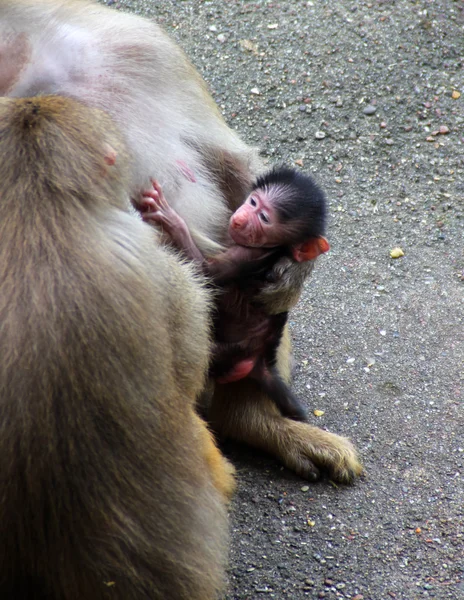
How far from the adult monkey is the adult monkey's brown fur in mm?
583

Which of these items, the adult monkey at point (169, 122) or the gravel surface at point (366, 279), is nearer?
the adult monkey at point (169, 122)

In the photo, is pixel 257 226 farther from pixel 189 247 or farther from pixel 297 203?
pixel 189 247

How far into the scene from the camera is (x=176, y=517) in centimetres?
211

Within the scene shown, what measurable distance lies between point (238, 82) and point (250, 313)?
6.86ft

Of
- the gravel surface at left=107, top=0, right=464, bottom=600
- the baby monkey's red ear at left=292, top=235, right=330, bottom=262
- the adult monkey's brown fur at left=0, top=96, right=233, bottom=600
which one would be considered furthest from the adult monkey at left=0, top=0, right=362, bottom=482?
the adult monkey's brown fur at left=0, top=96, right=233, bottom=600

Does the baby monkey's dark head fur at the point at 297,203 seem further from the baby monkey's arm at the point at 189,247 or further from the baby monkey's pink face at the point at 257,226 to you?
the baby monkey's arm at the point at 189,247

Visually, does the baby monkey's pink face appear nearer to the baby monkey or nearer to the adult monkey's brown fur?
the baby monkey

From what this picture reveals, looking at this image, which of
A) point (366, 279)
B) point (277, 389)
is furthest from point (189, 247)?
point (366, 279)

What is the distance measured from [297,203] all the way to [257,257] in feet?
0.79

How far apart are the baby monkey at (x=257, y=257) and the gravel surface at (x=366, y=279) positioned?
1.55ft

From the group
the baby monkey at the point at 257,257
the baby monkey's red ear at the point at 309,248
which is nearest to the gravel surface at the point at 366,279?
the baby monkey at the point at 257,257

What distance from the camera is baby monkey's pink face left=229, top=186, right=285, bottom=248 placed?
2885 millimetres

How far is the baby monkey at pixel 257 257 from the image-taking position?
9.50 feet

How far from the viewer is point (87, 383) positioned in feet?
6.26
